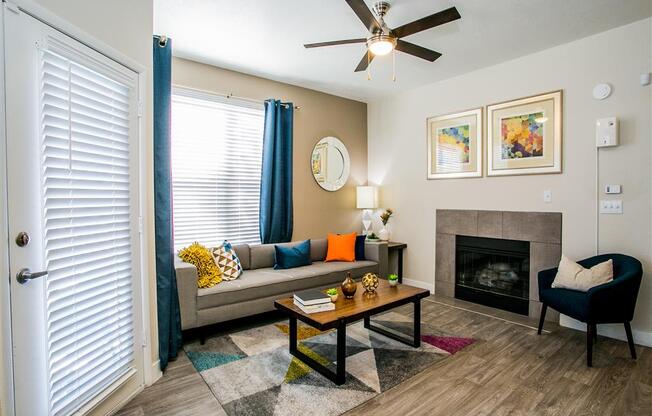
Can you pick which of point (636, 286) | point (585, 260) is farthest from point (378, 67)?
point (636, 286)

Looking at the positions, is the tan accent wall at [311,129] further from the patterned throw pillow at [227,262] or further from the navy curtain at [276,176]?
the patterned throw pillow at [227,262]

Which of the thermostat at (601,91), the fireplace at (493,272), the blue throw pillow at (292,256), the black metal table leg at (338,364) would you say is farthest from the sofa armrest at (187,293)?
the thermostat at (601,91)

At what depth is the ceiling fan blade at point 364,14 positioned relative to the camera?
7.29 ft

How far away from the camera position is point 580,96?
3330mm

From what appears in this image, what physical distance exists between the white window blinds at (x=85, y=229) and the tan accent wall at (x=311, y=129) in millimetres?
1948

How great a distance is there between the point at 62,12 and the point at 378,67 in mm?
3081

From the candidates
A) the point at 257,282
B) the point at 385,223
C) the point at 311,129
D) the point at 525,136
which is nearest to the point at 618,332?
the point at 525,136

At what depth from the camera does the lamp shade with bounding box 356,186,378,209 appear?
5160 millimetres

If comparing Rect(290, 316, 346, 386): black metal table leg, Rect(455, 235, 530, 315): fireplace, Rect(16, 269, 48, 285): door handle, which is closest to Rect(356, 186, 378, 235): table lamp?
Rect(455, 235, 530, 315): fireplace

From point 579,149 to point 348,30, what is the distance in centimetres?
253

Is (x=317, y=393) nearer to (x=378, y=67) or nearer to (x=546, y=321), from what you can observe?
(x=546, y=321)

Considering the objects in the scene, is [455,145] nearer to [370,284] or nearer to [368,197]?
[368,197]

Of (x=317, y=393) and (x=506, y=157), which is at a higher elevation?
(x=506, y=157)

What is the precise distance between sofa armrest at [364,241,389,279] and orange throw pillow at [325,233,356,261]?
23 cm
